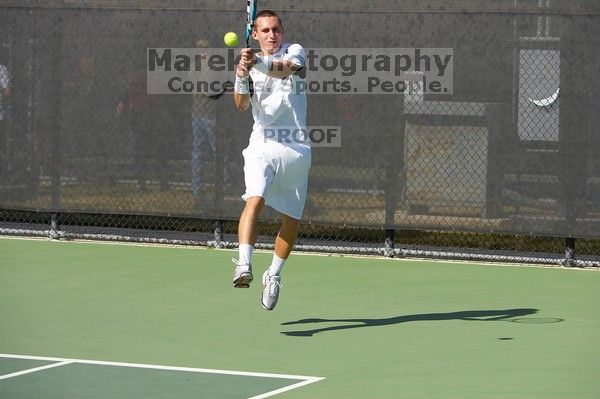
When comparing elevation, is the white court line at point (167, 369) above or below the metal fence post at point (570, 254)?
below

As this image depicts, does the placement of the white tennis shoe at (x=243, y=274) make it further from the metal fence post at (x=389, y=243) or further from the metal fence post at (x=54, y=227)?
the metal fence post at (x=54, y=227)

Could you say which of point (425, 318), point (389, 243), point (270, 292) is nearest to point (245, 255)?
point (270, 292)

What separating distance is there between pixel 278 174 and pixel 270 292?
0.76 m

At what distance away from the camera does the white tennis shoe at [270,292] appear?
29.6ft

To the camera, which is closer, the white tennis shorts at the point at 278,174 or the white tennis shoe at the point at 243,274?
the white tennis shoe at the point at 243,274

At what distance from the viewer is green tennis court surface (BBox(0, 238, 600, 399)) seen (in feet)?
23.2

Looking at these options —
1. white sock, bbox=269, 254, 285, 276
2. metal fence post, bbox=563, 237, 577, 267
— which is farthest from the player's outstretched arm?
metal fence post, bbox=563, 237, 577, 267

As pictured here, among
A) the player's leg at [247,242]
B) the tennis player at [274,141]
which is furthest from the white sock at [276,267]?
the player's leg at [247,242]

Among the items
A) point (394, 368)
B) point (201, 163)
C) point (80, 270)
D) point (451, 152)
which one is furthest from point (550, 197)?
point (394, 368)

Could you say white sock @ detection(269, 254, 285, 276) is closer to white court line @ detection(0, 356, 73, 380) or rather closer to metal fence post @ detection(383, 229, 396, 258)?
white court line @ detection(0, 356, 73, 380)

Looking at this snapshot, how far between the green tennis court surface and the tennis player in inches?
22.0

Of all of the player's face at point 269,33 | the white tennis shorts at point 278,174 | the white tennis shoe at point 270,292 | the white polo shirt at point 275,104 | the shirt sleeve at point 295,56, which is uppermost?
the player's face at point 269,33

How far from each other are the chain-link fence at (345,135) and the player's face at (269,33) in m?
3.20

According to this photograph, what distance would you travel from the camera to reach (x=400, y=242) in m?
13.0
